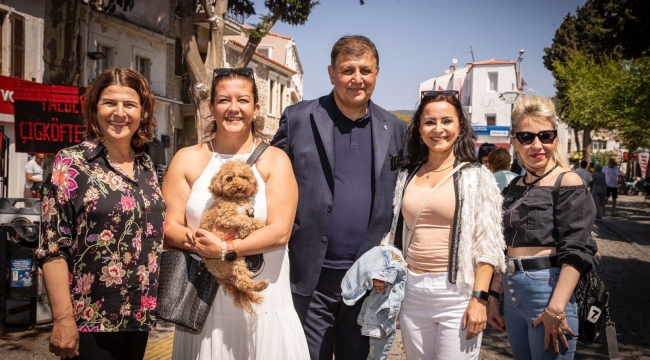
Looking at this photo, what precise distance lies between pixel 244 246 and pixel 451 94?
1.55m

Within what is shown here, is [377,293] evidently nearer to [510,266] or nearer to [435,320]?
[435,320]

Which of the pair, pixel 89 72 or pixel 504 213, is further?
pixel 89 72

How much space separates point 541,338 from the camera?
2.79 metres

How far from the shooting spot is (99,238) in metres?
2.52

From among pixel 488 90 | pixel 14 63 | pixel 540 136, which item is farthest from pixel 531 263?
pixel 488 90

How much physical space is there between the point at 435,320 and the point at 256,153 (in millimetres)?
1398

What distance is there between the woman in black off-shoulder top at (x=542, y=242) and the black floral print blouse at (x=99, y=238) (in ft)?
6.70

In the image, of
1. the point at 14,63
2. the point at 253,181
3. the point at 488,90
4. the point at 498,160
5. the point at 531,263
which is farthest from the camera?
the point at 488,90

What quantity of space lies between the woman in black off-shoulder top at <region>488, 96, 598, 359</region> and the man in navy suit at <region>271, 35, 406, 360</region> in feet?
2.61

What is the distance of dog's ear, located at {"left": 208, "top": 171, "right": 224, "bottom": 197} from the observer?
8.75 feet

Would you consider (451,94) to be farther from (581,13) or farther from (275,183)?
(581,13)

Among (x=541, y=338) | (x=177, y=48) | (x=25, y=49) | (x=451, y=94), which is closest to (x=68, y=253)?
(x=451, y=94)

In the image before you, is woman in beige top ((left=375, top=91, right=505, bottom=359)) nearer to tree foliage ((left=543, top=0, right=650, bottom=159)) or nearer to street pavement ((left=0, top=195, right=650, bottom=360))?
street pavement ((left=0, top=195, right=650, bottom=360))

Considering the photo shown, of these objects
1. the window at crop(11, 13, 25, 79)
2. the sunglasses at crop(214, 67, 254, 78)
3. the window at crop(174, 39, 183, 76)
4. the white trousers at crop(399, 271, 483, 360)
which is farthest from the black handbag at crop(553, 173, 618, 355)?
the window at crop(174, 39, 183, 76)
